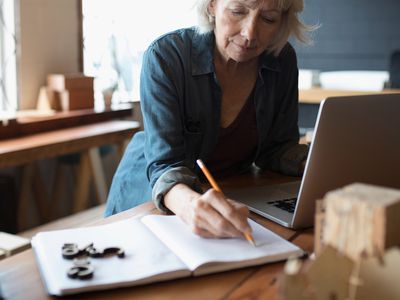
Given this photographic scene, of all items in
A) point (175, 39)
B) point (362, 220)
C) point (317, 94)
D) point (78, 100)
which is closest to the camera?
point (362, 220)

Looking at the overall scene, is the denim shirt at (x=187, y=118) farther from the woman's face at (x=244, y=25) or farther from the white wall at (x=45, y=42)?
the white wall at (x=45, y=42)

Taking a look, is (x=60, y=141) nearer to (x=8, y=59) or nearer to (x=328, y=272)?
(x=8, y=59)

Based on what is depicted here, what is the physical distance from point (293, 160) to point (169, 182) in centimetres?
46

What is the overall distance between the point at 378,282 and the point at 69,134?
2.46 m

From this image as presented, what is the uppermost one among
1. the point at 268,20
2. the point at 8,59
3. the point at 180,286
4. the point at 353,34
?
the point at 353,34

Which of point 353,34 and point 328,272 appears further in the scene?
point 353,34

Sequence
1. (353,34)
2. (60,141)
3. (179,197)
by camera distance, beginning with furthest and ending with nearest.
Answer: (353,34) → (60,141) → (179,197)

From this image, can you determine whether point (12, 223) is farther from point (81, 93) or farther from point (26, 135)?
point (81, 93)

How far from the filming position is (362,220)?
1.50ft

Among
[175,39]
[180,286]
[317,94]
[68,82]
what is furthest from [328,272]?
[317,94]

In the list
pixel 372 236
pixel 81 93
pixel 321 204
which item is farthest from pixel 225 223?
pixel 81 93

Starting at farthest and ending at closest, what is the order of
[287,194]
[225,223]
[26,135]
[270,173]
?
[26,135], [270,173], [287,194], [225,223]

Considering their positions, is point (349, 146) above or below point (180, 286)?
above

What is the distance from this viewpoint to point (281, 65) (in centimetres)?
153
